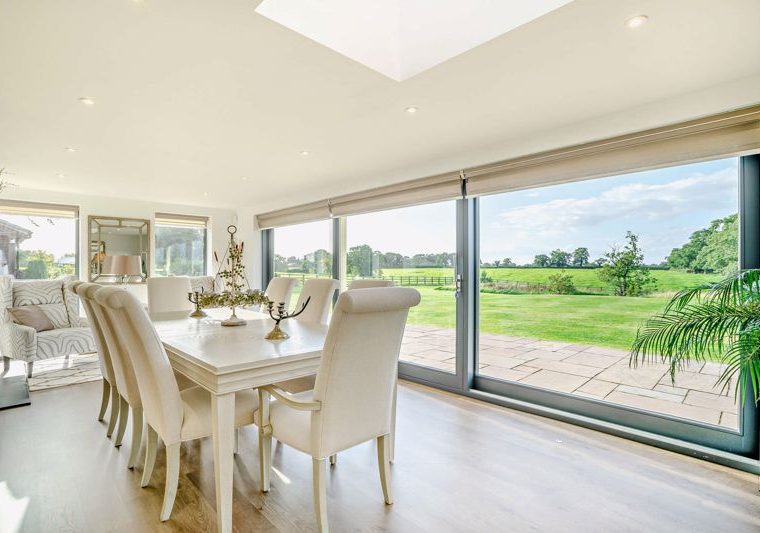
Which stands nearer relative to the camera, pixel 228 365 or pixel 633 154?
pixel 228 365

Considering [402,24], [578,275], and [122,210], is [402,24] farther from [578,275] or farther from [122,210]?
[122,210]

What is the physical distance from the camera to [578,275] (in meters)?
3.10

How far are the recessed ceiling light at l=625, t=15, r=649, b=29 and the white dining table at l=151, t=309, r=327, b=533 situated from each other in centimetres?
201

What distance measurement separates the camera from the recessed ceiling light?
159 centimetres

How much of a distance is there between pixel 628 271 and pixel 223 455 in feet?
9.49

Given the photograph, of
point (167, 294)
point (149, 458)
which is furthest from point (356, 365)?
point (167, 294)

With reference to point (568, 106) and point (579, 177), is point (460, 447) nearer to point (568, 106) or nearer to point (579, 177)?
point (579, 177)

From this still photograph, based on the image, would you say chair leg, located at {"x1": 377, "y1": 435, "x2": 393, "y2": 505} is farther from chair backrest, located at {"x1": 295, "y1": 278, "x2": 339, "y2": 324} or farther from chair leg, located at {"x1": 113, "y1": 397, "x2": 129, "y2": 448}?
chair leg, located at {"x1": 113, "y1": 397, "x2": 129, "y2": 448}

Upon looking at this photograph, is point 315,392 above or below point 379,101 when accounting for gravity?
below

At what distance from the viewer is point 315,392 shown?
63.4 inches

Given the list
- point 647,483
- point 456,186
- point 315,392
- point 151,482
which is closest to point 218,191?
point 456,186

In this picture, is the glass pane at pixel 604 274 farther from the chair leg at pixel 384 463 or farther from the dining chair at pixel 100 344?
the dining chair at pixel 100 344

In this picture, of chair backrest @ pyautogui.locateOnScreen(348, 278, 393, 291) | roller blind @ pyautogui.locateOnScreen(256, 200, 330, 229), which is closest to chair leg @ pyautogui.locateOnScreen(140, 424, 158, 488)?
chair backrest @ pyautogui.locateOnScreen(348, 278, 393, 291)

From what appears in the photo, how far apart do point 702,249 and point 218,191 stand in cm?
522
